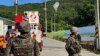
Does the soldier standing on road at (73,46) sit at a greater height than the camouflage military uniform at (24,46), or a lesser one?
lesser

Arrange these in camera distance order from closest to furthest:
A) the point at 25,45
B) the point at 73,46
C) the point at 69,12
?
the point at 25,45, the point at 73,46, the point at 69,12

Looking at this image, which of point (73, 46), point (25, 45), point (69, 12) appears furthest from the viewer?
point (69, 12)

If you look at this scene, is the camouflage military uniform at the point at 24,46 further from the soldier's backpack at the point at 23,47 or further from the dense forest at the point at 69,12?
the dense forest at the point at 69,12

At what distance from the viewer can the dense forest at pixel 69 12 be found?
285ft

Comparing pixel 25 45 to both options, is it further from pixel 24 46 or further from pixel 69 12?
pixel 69 12

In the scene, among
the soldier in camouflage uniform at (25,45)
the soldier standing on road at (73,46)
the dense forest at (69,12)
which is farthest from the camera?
the dense forest at (69,12)

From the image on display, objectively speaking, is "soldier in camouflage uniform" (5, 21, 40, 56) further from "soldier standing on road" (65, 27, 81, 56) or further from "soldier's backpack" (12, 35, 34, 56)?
"soldier standing on road" (65, 27, 81, 56)

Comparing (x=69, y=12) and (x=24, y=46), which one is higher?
(x=24, y=46)

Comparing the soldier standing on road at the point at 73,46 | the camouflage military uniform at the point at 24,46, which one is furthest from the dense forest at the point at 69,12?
the camouflage military uniform at the point at 24,46

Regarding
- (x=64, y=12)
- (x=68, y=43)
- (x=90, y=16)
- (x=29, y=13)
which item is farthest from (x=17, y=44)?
(x=64, y=12)

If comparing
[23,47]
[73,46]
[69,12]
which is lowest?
[69,12]

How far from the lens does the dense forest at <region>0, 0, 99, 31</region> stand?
86.9 m

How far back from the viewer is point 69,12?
388ft

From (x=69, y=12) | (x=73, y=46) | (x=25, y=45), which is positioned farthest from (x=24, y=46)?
(x=69, y=12)
